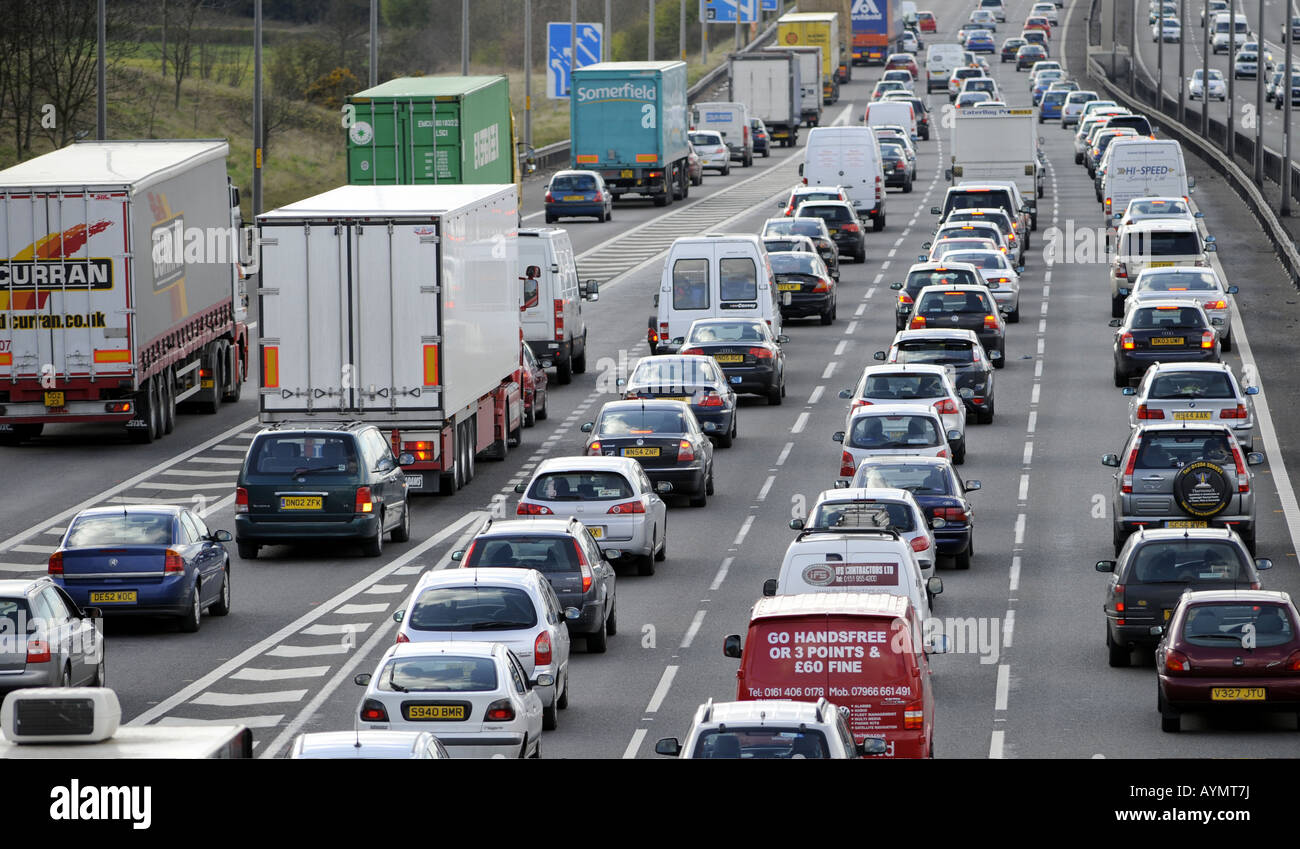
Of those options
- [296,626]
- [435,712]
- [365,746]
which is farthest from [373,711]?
[296,626]

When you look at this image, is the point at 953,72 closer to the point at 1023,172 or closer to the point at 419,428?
the point at 1023,172

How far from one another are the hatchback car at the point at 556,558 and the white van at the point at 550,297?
62.5 feet

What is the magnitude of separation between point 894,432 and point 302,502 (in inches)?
297

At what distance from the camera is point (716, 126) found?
92.0 metres

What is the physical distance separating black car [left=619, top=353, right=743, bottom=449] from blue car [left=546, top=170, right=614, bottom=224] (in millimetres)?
34544

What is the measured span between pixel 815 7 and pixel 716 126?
46484 millimetres

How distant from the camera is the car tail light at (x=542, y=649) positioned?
2134cm

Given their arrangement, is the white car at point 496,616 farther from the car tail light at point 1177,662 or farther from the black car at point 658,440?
the black car at point 658,440

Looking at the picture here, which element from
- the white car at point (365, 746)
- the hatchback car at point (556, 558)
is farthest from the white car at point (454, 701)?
the hatchback car at point (556, 558)

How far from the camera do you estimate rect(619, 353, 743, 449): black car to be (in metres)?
37.5

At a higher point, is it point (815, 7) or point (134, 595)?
point (815, 7)

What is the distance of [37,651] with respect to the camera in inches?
838
